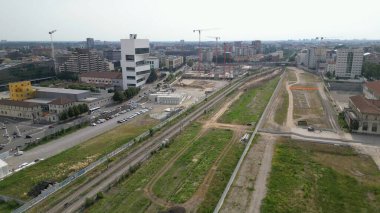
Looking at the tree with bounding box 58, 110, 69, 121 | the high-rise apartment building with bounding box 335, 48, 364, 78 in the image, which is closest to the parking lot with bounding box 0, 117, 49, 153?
the tree with bounding box 58, 110, 69, 121

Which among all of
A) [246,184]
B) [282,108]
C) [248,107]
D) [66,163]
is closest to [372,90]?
[282,108]

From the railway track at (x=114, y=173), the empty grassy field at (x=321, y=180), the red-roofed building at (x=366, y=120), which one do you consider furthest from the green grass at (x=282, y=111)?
the railway track at (x=114, y=173)

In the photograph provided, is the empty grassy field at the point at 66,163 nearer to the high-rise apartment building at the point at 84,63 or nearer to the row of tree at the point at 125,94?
the row of tree at the point at 125,94

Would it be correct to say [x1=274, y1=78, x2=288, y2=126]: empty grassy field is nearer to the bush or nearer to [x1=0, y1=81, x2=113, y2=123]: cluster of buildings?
the bush

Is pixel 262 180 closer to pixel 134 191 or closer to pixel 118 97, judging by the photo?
pixel 134 191

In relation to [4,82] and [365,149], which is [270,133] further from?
[4,82]

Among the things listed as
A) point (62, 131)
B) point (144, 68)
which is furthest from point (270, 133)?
point (144, 68)

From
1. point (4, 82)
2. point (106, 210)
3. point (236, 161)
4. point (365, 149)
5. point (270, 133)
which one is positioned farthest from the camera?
point (4, 82)
